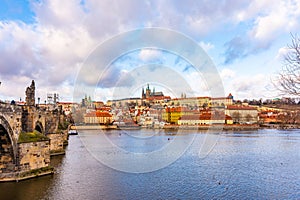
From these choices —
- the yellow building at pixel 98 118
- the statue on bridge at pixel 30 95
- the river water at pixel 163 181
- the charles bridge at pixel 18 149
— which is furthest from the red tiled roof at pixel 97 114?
the charles bridge at pixel 18 149

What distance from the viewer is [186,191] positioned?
14156 mm

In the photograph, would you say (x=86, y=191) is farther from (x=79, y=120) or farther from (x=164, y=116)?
(x=164, y=116)

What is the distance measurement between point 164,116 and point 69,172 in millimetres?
85497

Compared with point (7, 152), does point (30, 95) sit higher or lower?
higher

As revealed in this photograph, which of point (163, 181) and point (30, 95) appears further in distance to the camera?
point (30, 95)

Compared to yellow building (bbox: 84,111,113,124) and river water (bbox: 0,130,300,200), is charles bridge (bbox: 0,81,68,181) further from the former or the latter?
yellow building (bbox: 84,111,113,124)

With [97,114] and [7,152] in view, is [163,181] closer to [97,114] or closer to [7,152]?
[7,152]

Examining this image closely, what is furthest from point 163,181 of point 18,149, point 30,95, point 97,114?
point 97,114

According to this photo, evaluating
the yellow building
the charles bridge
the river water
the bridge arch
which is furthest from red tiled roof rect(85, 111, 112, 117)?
the bridge arch

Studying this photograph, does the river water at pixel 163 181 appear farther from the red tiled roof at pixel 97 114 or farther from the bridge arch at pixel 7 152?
the red tiled roof at pixel 97 114

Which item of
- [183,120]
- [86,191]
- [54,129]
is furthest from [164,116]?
[86,191]

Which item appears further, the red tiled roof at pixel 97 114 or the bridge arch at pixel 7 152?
the red tiled roof at pixel 97 114

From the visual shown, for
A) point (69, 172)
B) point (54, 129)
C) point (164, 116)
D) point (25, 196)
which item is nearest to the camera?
point (25, 196)

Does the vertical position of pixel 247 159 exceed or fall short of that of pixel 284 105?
it falls short
